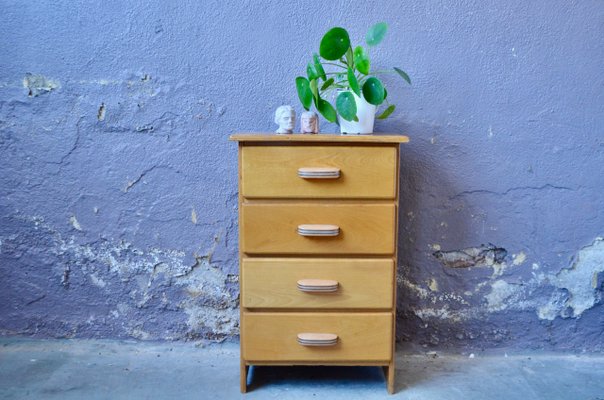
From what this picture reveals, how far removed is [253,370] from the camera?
2.28 meters

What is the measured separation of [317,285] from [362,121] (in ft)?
2.09

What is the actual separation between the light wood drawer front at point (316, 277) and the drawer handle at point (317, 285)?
1 cm

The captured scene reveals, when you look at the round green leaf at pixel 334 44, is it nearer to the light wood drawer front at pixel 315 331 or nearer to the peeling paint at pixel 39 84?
the light wood drawer front at pixel 315 331

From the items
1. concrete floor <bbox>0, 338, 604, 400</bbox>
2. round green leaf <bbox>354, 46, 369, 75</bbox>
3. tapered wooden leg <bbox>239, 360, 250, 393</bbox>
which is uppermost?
round green leaf <bbox>354, 46, 369, 75</bbox>

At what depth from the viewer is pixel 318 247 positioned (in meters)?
1.98

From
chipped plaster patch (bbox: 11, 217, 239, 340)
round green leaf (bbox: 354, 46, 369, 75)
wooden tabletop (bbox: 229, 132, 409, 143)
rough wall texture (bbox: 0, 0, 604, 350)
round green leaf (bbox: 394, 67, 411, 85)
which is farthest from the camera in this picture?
chipped plaster patch (bbox: 11, 217, 239, 340)

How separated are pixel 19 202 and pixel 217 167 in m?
0.88

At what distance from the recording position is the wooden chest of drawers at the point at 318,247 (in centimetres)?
195

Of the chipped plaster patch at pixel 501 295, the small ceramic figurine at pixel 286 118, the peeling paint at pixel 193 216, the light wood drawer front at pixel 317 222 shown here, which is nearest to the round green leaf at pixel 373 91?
the small ceramic figurine at pixel 286 118

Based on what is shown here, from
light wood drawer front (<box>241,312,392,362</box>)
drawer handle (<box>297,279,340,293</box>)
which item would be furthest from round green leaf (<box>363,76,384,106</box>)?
light wood drawer front (<box>241,312,392,362</box>)

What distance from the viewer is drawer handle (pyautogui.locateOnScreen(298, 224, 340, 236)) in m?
1.94

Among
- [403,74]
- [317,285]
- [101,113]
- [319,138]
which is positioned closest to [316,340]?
[317,285]

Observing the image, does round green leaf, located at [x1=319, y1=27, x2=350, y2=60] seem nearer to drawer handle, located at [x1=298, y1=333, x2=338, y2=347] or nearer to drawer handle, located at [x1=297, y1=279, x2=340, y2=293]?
drawer handle, located at [x1=297, y1=279, x2=340, y2=293]

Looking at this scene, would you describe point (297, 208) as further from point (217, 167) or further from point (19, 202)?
point (19, 202)
